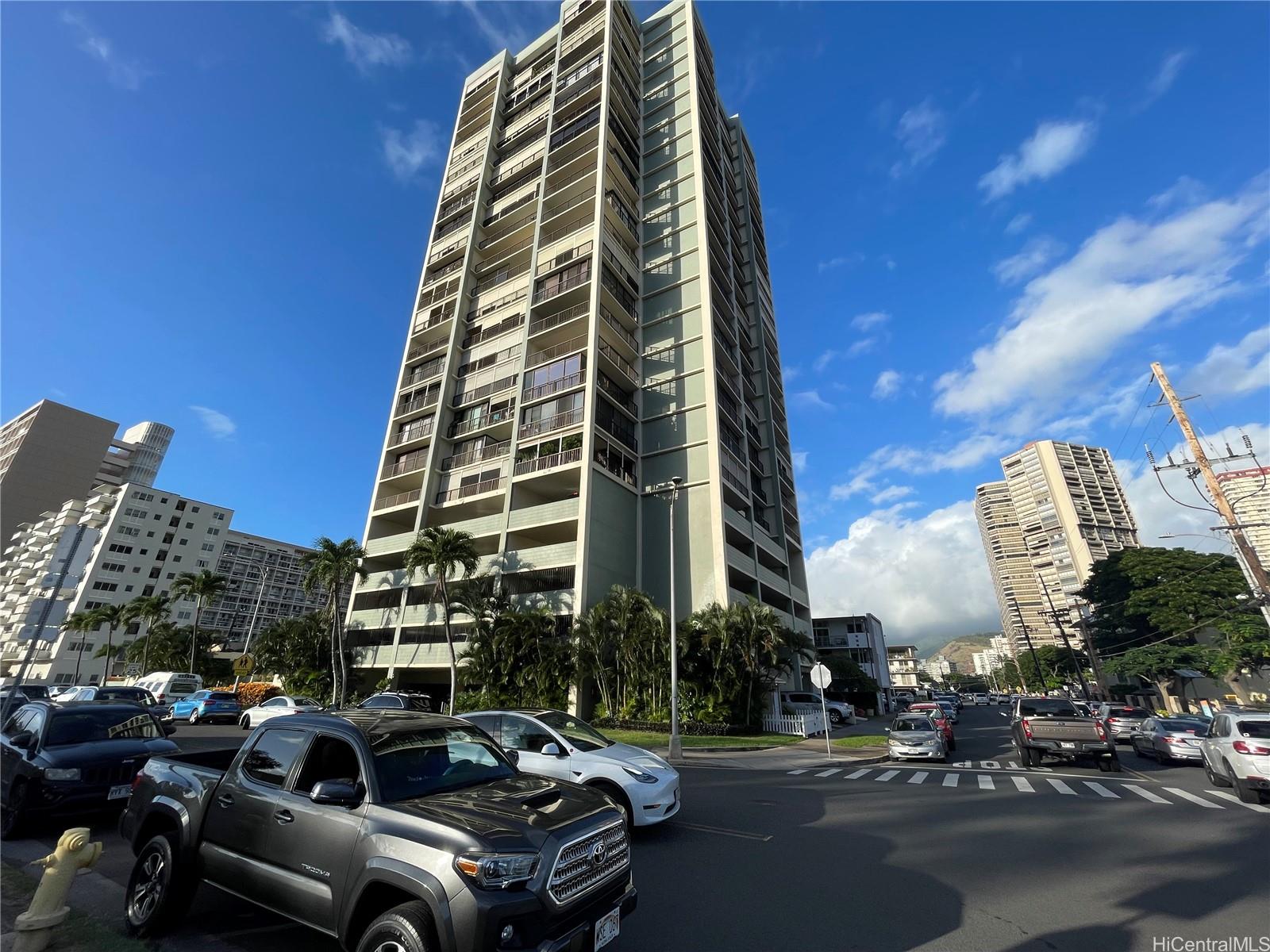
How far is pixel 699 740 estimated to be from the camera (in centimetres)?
2228

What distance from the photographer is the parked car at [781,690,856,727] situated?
33.9 meters

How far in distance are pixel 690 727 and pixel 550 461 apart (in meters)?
17.4

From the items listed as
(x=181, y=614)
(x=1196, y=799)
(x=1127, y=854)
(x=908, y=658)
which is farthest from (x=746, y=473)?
(x=908, y=658)

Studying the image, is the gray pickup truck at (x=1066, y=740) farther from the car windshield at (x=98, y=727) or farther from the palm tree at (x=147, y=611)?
the palm tree at (x=147, y=611)

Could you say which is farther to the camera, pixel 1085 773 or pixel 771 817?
pixel 1085 773

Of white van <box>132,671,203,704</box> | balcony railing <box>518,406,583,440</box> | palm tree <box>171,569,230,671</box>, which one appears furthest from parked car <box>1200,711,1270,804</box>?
palm tree <box>171,569,230,671</box>

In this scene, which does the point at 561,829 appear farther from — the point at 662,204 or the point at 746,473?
the point at 662,204

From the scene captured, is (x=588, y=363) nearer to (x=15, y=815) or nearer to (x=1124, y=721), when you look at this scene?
Result: (x=15, y=815)

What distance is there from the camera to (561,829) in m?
3.62

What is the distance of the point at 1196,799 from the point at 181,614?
109 meters

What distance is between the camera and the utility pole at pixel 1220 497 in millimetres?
20469

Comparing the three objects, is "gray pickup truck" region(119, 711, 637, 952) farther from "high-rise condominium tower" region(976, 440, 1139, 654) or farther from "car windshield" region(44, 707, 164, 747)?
"high-rise condominium tower" region(976, 440, 1139, 654)

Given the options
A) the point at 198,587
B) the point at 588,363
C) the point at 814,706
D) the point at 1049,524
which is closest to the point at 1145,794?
the point at 814,706

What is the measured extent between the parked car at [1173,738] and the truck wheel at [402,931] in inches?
905
